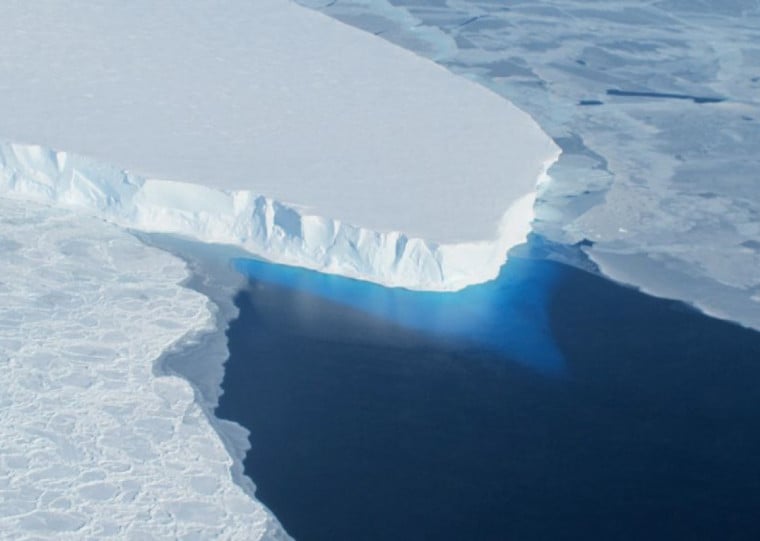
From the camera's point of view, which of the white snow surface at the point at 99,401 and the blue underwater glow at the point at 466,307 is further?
the blue underwater glow at the point at 466,307

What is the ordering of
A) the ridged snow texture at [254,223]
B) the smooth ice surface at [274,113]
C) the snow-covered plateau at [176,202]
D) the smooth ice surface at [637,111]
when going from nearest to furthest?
the snow-covered plateau at [176,202] < the ridged snow texture at [254,223] < the smooth ice surface at [274,113] < the smooth ice surface at [637,111]

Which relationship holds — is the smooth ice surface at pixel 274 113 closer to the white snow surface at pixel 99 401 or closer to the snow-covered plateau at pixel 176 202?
the snow-covered plateau at pixel 176 202

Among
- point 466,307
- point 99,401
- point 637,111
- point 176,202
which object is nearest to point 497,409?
point 466,307

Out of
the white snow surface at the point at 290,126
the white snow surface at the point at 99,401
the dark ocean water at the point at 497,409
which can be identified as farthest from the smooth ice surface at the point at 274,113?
the white snow surface at the point at 99,401

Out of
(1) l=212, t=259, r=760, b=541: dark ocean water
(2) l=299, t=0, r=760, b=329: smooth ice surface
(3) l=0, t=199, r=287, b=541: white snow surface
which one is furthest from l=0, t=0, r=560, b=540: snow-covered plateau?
(2) l=299, t=0, r=760, b=329: smooth ice surface

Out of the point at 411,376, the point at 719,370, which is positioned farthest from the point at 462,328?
the point at 719,370

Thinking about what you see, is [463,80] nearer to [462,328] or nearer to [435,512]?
[462,328]

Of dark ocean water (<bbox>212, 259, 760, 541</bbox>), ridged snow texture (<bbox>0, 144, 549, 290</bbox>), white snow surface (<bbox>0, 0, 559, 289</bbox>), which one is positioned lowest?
dark ocean water (<bbox>212, 259, 760, 541</bbox>)

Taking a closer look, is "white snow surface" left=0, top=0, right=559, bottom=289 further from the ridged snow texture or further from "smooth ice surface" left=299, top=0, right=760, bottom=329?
"smooth ice surface" left=299, top=0, right=760, bottom=329
